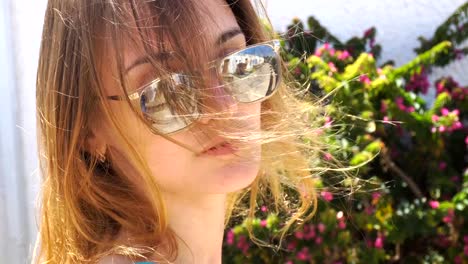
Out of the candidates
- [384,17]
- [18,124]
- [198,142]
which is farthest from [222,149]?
[384,17]

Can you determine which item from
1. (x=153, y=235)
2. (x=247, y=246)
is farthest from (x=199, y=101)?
(x=247, y=246)

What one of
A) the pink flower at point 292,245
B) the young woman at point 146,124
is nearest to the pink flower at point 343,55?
the pink flower at point 292,245

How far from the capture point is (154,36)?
2.97 ft

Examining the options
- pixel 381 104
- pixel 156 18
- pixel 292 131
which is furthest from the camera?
pixel 381 104

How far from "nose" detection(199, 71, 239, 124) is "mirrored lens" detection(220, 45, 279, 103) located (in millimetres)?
14

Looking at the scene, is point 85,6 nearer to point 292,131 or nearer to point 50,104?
point 50,104

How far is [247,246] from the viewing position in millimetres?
2451

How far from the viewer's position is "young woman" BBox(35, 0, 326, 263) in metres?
0.91

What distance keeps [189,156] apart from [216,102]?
0.35 feet

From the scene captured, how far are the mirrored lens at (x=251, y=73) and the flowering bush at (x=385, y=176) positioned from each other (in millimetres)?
1139

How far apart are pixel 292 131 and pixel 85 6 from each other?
50 centimetres

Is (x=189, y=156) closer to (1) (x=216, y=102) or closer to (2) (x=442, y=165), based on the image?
(1) (x=216, y=102)

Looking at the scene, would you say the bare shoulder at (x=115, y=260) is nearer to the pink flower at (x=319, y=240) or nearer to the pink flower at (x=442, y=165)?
the pink flower at (x=319, y=240)

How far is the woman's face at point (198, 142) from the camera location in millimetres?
950
